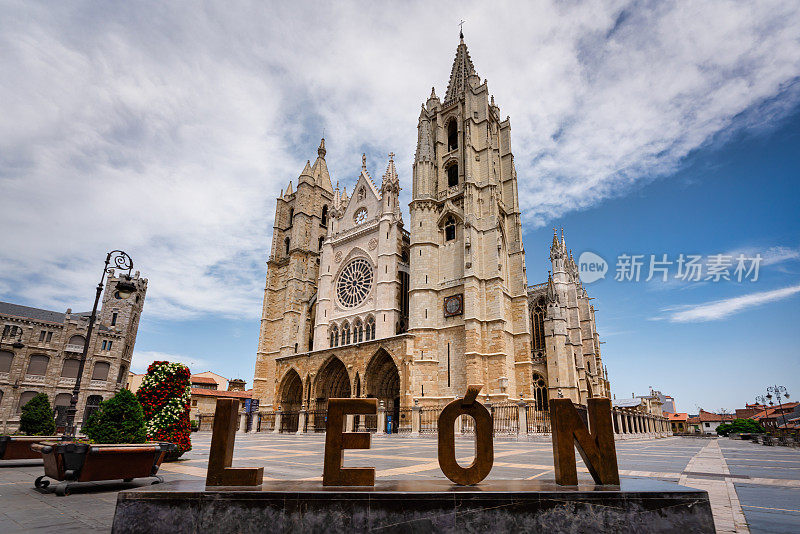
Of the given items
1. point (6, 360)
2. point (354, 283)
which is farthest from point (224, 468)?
point (6, 360)

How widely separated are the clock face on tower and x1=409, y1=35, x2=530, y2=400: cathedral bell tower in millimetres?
67

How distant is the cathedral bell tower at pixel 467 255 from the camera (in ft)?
84.2

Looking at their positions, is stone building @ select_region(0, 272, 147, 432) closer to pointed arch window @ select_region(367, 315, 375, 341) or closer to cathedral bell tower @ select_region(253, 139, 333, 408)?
cathedral bell tower @ select_region(253, 139, 333, 408)

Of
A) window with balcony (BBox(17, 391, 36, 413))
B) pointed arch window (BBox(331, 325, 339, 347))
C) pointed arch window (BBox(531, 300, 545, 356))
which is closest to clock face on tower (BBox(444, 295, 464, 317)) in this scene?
pointed arch window (BBox(331, 325, 339, 347))

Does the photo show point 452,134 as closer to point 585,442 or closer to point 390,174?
point 390,174

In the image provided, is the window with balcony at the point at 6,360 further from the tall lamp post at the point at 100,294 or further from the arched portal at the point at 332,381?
the tall lamp post at the point at 100,294

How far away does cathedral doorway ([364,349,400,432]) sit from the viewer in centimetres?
2748

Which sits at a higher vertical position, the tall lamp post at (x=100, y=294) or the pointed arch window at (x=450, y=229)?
the pointed arch window at (x=450, y=229)

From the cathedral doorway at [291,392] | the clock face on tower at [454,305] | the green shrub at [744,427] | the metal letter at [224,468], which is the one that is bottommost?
the green shrub at [744,427]

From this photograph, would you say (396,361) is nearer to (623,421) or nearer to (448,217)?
(448,217)

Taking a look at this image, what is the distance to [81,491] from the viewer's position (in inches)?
227

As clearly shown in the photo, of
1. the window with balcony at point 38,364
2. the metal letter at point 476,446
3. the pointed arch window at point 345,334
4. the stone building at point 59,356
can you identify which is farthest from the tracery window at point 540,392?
the window with balcony at point 38,364

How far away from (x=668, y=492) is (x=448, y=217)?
2765 centimetres

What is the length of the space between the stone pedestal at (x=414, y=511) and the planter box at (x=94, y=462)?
303 centimetres
